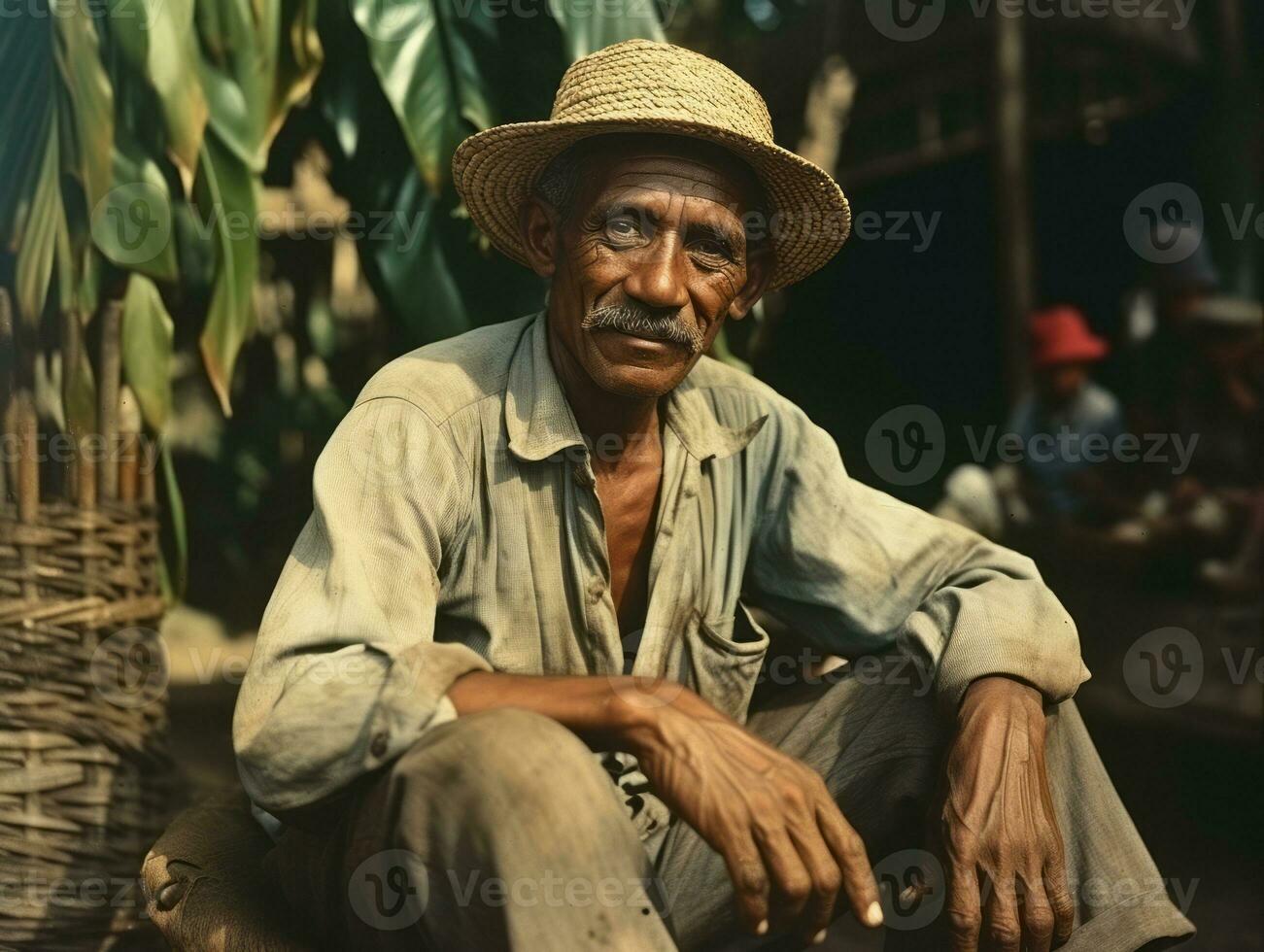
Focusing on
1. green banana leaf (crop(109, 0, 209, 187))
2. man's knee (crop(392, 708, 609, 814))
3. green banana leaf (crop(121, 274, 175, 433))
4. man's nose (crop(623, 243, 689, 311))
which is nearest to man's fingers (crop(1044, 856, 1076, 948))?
man's knee (crop(392, 708, 609, 814))

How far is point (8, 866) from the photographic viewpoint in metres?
2.55

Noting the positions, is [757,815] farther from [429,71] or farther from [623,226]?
[429,71]

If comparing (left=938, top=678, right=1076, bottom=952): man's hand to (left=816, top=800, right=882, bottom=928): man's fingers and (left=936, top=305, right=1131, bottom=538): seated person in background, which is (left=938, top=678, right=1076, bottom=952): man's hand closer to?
(left=816, top=800, right=882, bottom=928): man's fingers

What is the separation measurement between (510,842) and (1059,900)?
0.74 m

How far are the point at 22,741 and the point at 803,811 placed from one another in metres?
1.70

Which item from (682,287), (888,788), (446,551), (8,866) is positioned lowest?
(8,866)

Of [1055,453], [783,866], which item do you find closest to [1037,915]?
[783,866]

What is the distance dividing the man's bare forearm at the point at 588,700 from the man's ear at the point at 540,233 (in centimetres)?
74

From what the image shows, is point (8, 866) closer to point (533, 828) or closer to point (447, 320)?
point (447, 320)

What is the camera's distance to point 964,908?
5.54ft

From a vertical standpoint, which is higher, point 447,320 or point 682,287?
point 682,287

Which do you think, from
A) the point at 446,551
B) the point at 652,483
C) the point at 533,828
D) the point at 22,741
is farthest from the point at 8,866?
the point at 533,828

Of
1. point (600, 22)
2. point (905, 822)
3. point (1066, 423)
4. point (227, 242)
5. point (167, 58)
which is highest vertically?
point (600, 22)

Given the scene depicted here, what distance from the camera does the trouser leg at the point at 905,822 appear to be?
178 centimetres
